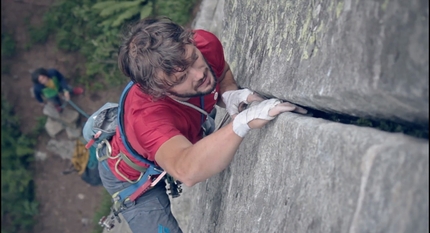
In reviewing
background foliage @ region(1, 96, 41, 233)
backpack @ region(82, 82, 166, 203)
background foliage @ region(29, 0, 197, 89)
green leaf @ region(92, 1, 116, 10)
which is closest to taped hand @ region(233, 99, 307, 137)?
backpack @ region(82, 82, 166, 203)

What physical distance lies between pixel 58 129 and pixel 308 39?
8692mm

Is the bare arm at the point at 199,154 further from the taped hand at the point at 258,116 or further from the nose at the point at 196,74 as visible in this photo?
the nose at the point at 196,74

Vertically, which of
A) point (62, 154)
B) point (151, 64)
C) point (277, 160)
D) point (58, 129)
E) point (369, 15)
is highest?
point (369, 15)

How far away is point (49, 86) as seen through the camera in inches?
350

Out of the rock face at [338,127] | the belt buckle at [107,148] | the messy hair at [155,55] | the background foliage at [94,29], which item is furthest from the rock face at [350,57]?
the background foliage at [94,29]

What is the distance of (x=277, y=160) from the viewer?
266 cm

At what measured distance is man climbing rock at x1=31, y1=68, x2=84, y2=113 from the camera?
8578 millimetres

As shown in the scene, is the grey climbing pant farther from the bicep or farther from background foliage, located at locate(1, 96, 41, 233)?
background foliage, located at locate(1, 96, 41, 233)

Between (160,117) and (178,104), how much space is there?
28 centimetres

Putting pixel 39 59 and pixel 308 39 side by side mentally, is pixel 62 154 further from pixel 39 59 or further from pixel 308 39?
pixel 308 39

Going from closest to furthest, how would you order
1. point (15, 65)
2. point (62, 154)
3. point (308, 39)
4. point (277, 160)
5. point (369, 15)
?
point (369, 15) < point (308, 39) < point (277, 160) < point (62, 154) < point (15, 65)

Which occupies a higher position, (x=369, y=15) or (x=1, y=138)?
(x=369, y=15)

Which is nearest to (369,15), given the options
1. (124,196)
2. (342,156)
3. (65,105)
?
(342,156)

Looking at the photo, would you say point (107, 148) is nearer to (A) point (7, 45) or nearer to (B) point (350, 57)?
(B) point (350, 57)
